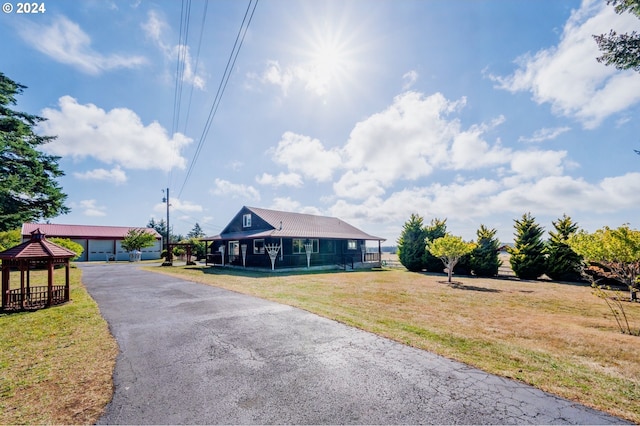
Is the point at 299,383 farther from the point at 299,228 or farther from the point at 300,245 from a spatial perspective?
the point at 299,228

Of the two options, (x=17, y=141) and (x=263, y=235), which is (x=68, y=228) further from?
A: (x=263, y=235)

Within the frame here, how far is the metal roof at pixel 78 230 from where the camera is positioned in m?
37.6

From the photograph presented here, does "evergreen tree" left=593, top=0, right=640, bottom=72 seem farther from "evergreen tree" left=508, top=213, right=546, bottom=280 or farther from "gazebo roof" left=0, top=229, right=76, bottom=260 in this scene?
"gazebo roof" left=0, top=229, right=76, bottom=260

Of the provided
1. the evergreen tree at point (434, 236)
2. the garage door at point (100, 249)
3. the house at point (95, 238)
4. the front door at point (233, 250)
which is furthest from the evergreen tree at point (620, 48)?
the garage door at point (100, 249)

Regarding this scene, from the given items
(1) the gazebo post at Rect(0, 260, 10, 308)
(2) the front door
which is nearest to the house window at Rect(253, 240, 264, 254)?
(2) the front door

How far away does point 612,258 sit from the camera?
8.65m

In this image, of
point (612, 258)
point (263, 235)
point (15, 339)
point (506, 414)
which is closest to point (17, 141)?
point (263, 235)

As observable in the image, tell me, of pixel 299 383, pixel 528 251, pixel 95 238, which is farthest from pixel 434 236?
pixel 95 238

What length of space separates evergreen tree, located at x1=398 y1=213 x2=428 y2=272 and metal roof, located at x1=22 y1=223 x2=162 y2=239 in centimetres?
4107

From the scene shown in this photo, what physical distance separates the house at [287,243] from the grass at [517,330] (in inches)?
365

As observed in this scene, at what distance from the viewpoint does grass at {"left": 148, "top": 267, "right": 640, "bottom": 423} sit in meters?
4.01

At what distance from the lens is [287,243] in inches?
866

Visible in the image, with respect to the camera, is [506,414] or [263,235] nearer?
[506,414]

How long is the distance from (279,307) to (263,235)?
11.3 metres
